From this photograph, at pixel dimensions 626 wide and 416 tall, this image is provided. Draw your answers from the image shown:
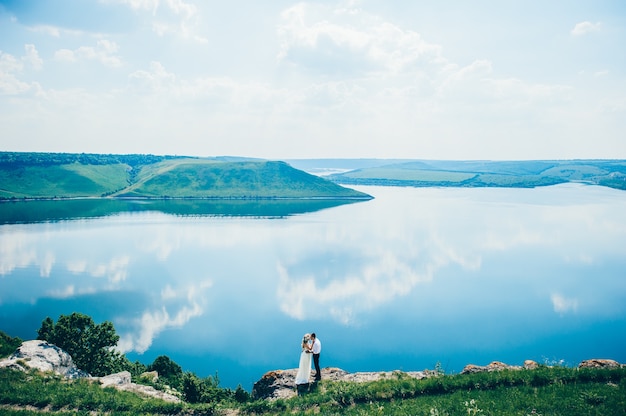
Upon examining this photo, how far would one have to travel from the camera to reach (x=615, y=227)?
116 m

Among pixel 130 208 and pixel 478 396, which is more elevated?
pixel 478 396

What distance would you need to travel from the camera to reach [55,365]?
2128 cm

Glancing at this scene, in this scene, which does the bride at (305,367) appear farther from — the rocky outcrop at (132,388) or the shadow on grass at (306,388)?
the rocky outcrop at (132,388)

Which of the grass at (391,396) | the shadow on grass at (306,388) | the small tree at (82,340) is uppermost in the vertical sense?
the grass at (391,396)

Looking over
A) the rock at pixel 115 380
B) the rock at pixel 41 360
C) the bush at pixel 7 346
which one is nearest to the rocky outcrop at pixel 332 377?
the rock at pixel 115 380

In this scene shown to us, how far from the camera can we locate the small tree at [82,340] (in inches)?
1107

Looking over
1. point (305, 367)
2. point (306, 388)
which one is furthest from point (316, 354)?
point (306, 388)

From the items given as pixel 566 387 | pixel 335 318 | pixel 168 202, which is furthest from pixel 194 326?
pixel 168 202

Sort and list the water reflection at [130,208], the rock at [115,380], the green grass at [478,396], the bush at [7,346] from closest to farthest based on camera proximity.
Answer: the green grass at [478,396], the rock at [115,380], the bush at [7,346], the water reflection at [130,208]

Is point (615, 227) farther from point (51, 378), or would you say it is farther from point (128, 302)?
point (51, 378)

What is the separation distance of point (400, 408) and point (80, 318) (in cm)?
2401

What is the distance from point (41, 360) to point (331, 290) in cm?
4446

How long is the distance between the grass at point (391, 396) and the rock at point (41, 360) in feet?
8.53

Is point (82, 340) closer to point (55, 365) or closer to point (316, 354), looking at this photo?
point (55, 365)
